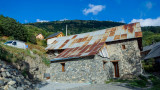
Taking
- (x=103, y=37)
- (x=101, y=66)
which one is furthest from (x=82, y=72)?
(x=103, y=37)

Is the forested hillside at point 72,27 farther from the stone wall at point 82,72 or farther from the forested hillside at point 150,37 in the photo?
the stone wall at point 82,72

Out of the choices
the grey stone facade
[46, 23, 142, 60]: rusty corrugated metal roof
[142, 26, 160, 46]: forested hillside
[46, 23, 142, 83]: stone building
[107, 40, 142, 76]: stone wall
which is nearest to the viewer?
the grey stone facade

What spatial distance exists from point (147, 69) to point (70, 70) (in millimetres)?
16290

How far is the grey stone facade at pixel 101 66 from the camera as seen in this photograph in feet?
43.0

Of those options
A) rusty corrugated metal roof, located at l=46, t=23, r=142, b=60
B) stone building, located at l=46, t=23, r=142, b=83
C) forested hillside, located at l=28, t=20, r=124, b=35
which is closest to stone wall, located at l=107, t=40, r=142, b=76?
stone building, located at l=46, t=23, r=142, b=83

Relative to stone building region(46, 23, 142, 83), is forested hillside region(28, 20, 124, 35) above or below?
above

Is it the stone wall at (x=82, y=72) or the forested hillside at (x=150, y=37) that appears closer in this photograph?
the stone wall at (x=82, y=72)

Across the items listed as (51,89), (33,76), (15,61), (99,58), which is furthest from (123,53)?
(15,61)

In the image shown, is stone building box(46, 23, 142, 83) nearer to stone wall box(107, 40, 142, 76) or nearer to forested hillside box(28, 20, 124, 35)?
stone wall box(107, 40, 142, 76)

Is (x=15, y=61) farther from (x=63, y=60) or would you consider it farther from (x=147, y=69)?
(x=147, y=69)

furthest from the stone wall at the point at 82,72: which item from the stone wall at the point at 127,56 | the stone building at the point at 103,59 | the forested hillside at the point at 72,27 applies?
the forested hillside at the point at 72,27

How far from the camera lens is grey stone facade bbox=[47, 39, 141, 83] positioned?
43.0ft

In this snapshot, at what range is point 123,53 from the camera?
1627 cm

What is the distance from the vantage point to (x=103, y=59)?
14.6 metres
